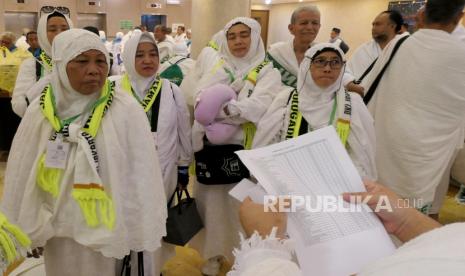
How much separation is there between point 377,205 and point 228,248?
1.83m

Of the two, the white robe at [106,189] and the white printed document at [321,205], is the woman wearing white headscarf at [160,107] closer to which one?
the white robe at [106,189]

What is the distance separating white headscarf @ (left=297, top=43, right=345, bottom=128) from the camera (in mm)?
2189

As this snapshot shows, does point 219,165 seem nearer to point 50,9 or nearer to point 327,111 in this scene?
point 327,111

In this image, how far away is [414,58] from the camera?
2559 millimetres

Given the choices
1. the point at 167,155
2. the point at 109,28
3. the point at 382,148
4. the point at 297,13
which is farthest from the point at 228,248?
the point at 109,28

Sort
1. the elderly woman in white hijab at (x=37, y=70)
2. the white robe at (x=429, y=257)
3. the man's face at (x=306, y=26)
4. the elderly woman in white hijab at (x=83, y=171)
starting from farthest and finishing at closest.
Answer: the man's face at (x=306, y=26), the elderly woman in white hijab at (x=37, y=70), the elderly woman in white hijab at (x=83, y=171), the white robe at (x=429, y=257)

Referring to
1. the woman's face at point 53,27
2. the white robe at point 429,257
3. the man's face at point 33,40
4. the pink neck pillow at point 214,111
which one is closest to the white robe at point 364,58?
the pink neck pillow at point 214,111

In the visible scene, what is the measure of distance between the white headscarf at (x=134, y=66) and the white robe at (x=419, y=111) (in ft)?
4.93

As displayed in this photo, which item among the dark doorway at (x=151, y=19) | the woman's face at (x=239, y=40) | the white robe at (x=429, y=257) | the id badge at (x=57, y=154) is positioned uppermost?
the dark doorway at (x=151, y=19)

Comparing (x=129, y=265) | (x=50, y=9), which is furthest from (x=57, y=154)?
(x=50, y=9)

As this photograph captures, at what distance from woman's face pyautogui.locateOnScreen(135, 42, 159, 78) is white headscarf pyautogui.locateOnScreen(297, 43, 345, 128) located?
942mm

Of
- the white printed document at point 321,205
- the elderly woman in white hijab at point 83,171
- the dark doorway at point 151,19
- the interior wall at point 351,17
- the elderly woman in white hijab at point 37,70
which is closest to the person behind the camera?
the white printed document at point 321,205

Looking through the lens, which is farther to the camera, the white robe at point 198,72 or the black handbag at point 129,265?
the white robe at point 198,72

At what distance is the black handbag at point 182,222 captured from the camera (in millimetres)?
2449
